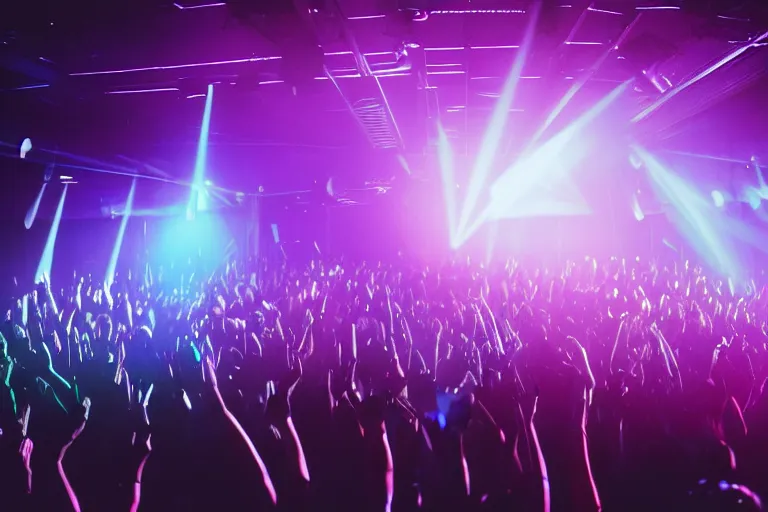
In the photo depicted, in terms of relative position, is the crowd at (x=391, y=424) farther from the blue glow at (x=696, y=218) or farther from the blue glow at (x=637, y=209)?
the blue glow at (x=637, y=209)

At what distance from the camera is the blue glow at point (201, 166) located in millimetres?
8034

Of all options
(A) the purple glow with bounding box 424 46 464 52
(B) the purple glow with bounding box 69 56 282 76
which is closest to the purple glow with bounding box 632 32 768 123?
(A) the purple glow with bounding box 424 46 464 52

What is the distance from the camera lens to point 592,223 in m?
11.9

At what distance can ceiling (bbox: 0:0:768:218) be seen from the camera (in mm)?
4422

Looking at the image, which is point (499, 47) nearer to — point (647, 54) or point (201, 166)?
point (647, 54)

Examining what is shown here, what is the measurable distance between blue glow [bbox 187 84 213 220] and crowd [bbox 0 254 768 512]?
4957 mm

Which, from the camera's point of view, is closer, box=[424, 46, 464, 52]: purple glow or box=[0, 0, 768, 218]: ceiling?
box=[0, 0, 768, 218]: ceiling

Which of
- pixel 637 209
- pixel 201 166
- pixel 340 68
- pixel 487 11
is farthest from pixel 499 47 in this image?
pixel 637 209

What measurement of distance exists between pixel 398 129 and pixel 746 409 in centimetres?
691

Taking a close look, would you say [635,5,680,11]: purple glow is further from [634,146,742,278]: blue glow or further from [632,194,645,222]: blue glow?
[632,194,645,222]: blue glow

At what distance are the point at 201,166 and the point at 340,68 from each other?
200 inches

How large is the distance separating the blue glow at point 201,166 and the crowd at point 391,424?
4.96 m

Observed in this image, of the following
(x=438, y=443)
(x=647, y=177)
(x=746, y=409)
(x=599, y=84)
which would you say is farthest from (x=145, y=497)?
(x=647, y=177)

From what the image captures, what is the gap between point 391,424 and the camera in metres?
3.35
